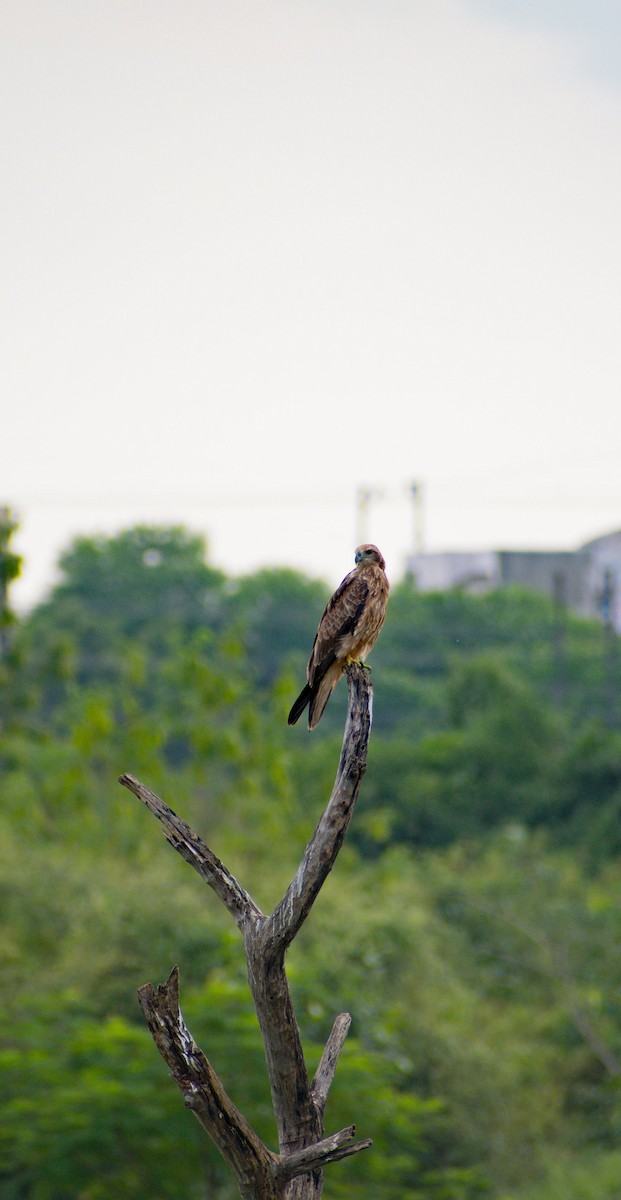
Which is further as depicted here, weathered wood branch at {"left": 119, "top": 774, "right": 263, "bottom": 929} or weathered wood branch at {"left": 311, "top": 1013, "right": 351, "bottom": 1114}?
weathered wood branch at {"left": 311, "top": 1013, "right": 351, "bottom": 1114}

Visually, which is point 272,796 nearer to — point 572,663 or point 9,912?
point 9,912

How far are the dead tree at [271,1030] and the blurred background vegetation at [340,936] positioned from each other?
17.4 feet

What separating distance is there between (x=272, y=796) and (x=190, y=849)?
17.1m

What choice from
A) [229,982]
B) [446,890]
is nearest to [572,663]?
[446,890]

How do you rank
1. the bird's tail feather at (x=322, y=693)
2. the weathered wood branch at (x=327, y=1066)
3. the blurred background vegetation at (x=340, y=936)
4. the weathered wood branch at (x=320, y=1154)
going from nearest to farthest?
the weathered wood branch at (x=320, y=1154), the weathered wood branch at (x=327, y=1066), the bird's tail feather at (x=322, y=693), the blurred background vegetation at (x=340, y=936)

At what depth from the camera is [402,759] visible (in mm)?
26875

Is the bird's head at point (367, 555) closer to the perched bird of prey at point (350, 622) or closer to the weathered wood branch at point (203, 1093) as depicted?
the perched bird of prey at point (350, 622)

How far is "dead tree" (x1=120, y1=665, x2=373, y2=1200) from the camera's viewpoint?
2.73 m

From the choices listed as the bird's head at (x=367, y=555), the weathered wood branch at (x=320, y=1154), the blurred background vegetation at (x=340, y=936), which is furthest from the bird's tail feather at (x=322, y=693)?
the blurred background vegetation at (x=340, y=936)

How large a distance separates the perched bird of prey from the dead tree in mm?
939

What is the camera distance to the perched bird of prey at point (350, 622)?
3.90 metres

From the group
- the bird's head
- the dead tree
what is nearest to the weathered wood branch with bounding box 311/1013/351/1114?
the dead tree

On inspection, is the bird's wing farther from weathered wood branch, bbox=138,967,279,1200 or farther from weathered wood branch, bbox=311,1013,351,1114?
weathered wood branch, bbox=138,967,279,1200

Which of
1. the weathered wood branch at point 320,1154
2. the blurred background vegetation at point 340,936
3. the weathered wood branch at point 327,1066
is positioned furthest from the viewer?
the blurred background vegetation at point 340,936
